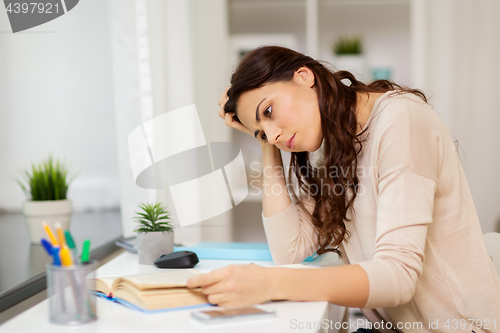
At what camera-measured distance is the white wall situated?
118cm

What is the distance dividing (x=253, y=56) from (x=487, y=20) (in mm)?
1349

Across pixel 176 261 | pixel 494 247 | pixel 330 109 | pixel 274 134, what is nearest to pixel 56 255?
Answer: pixel 176 261

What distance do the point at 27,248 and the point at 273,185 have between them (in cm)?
68

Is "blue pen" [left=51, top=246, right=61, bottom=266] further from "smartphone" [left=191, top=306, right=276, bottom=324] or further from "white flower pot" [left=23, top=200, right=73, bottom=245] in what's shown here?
"white flower pot" [left=23, top=200, right=73, bottom=245]

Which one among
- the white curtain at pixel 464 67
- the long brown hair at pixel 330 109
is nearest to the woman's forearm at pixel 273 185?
the long brown hair at pixel 330 109

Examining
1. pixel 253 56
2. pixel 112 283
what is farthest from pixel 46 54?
pixel 112 283

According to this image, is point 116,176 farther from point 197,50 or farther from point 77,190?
point 197,50

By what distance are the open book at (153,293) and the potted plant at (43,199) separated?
50 cm

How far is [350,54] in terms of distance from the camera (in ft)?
7.07

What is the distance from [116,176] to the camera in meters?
1.72

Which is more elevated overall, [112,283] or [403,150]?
[403,150]

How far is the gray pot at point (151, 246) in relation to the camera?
106 cm

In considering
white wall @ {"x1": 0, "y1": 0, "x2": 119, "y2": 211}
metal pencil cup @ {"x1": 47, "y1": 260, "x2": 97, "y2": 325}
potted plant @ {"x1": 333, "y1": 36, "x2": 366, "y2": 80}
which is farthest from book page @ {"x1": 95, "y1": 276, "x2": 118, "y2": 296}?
potted plant @ {"x1": 333, "y1": 36, "x2": 366, "y2": 80}

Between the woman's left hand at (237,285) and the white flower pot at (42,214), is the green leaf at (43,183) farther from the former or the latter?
the woman's left hand at (237,285)
